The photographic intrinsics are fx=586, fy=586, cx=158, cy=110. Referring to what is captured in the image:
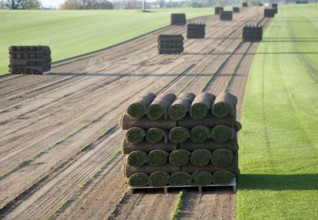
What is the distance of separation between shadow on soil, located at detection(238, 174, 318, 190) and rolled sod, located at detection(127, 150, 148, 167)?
2278 millimetres

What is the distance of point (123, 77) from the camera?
34.0 m

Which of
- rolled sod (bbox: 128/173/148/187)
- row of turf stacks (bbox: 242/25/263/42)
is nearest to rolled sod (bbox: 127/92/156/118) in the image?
rolled sod (bbox: 128/173/148/187)

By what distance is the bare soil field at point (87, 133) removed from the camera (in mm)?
12461

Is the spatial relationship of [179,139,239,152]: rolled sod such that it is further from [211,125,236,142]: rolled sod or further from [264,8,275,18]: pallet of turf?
[264,8,275,18]: pallet of turf

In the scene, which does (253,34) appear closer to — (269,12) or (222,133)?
(269,12)

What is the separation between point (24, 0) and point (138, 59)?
5331 inches

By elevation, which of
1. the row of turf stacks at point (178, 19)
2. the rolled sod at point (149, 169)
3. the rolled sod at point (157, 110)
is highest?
the row of turf stacks at point (178, 19)

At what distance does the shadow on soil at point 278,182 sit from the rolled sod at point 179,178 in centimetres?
123

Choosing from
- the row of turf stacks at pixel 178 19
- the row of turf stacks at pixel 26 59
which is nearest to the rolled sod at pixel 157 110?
the row of turf stacks at pixel 26 59

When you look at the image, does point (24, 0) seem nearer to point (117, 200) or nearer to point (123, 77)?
point (123, 77)

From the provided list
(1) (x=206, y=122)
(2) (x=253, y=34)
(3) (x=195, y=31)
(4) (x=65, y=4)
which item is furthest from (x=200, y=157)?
(4) (x=65, y=4)

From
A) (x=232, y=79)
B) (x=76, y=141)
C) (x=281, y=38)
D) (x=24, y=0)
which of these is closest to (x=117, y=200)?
(x=76, y=141)

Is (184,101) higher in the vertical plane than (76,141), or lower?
higher

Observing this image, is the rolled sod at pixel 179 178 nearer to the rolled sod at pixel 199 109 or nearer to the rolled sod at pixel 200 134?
the rolled sod at pixel 200 134
